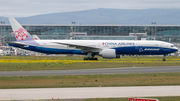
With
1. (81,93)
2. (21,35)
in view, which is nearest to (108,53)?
(21,35)

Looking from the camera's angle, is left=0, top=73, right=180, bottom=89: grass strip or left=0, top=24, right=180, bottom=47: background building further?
left=0, top=24, right=180, bottom=47: background building

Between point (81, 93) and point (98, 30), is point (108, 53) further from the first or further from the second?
point (98, 30)

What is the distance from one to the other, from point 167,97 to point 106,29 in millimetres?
106084

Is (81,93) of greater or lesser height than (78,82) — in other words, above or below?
above

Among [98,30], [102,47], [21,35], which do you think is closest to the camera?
[102,47]

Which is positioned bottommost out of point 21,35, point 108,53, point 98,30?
point 108,53

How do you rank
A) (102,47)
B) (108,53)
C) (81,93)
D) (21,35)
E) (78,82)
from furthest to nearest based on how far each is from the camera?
(21,35), (102,47), (108,53), (78,82), (81,93)

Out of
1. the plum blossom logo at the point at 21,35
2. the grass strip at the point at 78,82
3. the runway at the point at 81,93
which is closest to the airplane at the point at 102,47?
the plum blossom logo at the point at 21,35

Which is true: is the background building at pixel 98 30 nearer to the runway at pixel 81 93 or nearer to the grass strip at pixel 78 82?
the grass strip at pixel 78 82

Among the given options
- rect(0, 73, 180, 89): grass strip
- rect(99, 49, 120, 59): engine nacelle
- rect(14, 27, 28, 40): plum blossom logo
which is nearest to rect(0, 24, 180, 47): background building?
rect(14, 27, 28, 40): plum blossom logo

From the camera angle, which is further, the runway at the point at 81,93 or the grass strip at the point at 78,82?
the grass strip at the point at 78,82

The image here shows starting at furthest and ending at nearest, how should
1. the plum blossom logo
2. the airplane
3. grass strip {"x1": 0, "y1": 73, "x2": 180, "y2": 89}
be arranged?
the plum blossom logo
the airplane
grass strip {"x1": 0, "y1": 73, "x2": 180, "y2": 89}

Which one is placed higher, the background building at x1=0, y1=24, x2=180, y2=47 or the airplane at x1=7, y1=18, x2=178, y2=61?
the background building at x1=0, y1=24, x2=180, y2=47

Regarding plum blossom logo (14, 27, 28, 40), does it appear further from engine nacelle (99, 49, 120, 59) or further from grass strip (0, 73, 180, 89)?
grass strip (0, 73, 180, 89)
